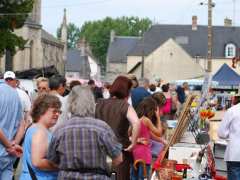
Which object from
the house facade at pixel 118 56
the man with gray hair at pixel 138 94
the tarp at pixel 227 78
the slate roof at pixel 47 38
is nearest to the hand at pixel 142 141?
the man with gray hair at pixel 138 94

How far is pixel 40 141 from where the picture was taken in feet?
23.4

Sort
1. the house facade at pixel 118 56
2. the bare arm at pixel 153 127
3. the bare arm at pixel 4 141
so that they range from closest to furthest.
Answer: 1. the bare arm at pixel 4 141
2. the bare arm at pixel 153 127
3. the house facade at pixel 118 56

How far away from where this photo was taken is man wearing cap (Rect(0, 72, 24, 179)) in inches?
353

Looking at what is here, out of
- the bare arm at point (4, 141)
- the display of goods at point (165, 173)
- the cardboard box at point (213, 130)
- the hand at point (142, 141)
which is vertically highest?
the bare arm at point (4, 141)

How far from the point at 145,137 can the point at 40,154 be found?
502cm

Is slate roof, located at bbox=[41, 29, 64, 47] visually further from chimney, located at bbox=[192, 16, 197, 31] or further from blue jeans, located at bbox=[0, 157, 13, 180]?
blue jeans, located at bbox=[0, 157, 13, 180]

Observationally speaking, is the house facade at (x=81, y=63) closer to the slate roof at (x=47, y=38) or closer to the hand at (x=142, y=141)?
the slate roof at (x=47, y=38)

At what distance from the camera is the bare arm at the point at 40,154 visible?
23.1 feet

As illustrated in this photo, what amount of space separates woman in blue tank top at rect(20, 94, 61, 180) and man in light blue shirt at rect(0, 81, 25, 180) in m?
1.54

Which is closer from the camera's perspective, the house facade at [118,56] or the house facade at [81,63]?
the house facade at [118,56]

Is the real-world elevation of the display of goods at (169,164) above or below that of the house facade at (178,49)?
below

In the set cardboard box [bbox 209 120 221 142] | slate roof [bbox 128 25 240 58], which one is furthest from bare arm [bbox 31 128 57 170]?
slate roof [bbox 128 25 240 58]

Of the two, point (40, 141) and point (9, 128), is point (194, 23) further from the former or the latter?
point (40, 141)

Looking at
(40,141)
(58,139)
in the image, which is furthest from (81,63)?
(58,139)
